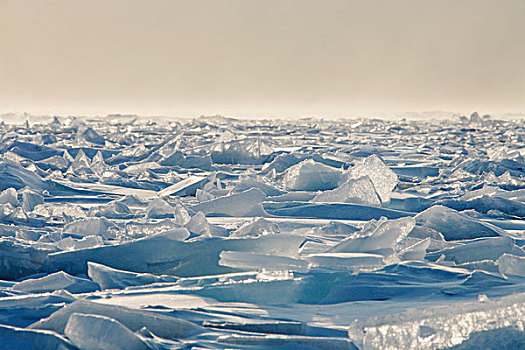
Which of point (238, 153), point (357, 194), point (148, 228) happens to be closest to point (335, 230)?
point (148, 228)

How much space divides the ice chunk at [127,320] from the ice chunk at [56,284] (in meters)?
0.52

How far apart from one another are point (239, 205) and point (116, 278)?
160cm

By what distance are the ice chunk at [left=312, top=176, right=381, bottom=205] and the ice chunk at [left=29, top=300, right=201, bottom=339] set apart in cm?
232

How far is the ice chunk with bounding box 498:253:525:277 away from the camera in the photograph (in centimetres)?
200

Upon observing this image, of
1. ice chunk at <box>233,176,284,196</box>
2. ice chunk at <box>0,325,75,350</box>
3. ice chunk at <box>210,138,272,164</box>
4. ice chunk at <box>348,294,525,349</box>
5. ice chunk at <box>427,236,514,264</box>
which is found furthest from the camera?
ice chunk at <box>210,138,272,164</box>

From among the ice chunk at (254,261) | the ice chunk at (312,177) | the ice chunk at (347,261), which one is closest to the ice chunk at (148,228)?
the ice chunk at (254,261)

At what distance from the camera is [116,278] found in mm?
1981

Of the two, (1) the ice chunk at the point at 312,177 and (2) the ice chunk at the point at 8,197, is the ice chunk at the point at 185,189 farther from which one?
(2) the ice chunk at the point at 8,197

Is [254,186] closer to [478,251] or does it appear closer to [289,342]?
[478,251]

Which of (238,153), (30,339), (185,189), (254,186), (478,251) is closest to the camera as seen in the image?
(30,339)

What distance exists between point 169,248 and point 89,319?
36.4 inches

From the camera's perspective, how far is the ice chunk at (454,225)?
2.81m

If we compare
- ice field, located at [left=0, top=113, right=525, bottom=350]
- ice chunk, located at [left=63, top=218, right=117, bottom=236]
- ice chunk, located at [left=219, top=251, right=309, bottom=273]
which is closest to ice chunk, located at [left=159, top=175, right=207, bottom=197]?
Answer: ice field, located at [left=0, top=113, right=525, bottom=350]

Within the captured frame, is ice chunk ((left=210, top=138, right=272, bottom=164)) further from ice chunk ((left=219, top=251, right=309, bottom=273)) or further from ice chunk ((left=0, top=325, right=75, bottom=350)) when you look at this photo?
ice chunk ((left=0, top=325, right=75, bottom=350))
